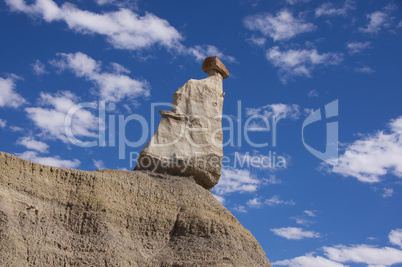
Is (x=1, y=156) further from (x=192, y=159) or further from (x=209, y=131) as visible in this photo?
(x=209, y=131)

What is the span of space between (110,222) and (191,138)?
259 inches

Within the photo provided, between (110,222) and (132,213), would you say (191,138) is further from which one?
(110,222)

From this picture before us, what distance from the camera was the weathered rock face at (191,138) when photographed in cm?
2295

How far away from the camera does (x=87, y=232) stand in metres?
17.9

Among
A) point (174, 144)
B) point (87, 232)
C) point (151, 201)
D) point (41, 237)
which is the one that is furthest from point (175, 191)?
point (41, 237)

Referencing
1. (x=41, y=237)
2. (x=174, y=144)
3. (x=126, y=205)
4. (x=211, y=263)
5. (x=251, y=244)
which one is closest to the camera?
(x=41, y=237)

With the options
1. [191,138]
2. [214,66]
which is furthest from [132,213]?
[214,66]

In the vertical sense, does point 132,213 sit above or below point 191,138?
below

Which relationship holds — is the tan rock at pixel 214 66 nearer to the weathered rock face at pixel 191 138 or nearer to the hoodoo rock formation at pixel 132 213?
the weathered rock face at pixel 191 138

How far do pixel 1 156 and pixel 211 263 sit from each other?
7131mm

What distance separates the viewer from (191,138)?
24.1m

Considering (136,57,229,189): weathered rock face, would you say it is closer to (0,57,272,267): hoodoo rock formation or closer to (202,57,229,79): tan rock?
(0,57,272,267): hoodoo rock formation

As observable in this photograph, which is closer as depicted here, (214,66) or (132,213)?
(132,213)

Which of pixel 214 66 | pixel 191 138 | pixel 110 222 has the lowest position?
pixel 110 222
